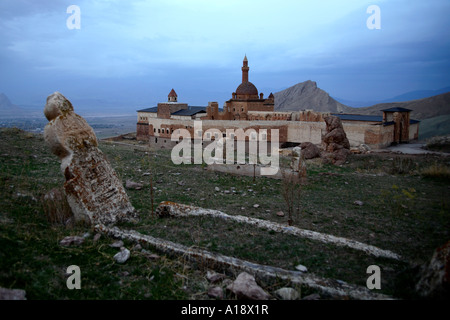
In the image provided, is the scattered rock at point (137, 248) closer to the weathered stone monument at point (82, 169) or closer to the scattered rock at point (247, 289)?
the weathered stone monument at point (82, 169)

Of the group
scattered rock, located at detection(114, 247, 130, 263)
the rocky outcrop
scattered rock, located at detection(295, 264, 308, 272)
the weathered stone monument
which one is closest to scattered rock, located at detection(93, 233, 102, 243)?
the weathered stone monument

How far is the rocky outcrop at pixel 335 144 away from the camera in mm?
17478

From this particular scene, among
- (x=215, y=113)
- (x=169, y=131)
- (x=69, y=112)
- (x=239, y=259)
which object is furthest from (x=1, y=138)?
(x=215, y=113)

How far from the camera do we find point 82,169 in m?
5.26

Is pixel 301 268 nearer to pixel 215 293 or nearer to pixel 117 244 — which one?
pixel 215 293

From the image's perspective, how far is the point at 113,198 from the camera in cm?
563

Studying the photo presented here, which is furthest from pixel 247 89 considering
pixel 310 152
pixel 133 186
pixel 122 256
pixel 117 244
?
pixel 122 256

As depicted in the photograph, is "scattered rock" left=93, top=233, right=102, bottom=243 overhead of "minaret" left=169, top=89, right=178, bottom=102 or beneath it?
beneath

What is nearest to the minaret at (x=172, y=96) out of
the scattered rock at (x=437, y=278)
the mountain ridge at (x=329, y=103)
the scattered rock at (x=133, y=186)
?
the mountain ridge at (x=329, y=103)

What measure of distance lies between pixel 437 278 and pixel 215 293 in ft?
7.79

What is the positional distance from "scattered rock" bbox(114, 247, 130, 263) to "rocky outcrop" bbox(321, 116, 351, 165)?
14977 millimetres

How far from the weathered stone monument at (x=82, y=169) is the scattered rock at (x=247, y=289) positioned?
2.98 metres

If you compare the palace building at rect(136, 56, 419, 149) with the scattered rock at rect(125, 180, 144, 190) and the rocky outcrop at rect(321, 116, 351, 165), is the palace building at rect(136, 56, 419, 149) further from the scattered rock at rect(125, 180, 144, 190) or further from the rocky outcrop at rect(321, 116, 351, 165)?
the scattered rock at rect(125, 180, 144, 190)

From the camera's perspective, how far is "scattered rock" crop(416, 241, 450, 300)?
2.87 m
